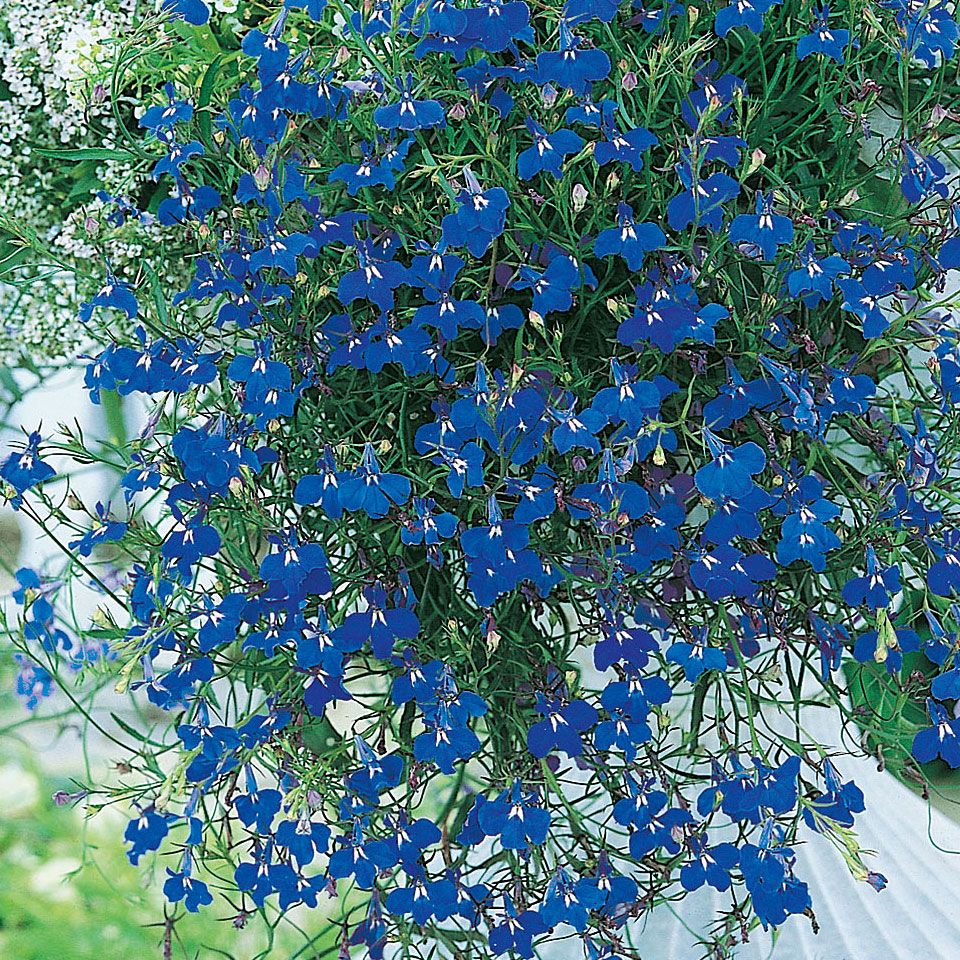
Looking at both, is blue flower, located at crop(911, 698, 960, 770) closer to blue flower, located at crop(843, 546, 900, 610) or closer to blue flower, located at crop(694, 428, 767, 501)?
blue flower, located at crop(843, 546, 900, 610)

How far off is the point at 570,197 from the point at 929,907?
589 millimetres

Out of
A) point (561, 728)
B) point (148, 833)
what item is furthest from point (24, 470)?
point (561, 728)

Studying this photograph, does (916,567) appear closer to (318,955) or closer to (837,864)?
(837,864)

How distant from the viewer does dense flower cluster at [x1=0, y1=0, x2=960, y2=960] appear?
571 millimetres

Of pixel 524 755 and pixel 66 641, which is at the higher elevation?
pixel 66 641

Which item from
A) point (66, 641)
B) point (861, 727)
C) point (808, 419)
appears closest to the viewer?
point (808, 419)

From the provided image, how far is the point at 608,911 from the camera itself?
65 centimetres

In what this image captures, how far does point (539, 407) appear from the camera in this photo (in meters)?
0.57

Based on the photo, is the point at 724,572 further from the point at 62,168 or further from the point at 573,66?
the point at 62,168

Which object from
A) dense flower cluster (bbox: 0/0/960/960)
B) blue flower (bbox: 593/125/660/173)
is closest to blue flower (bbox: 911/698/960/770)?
dense flower cluster (bbox: 0/0/960/960)

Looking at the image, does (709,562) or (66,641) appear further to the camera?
(66,641)

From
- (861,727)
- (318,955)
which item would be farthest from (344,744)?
(861,727)

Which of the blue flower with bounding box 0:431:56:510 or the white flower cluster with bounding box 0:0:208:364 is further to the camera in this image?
the white flower cluster with bounding box 0:0:208:364

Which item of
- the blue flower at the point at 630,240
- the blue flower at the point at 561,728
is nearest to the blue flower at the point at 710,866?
the blue flower at the point at 561,728
